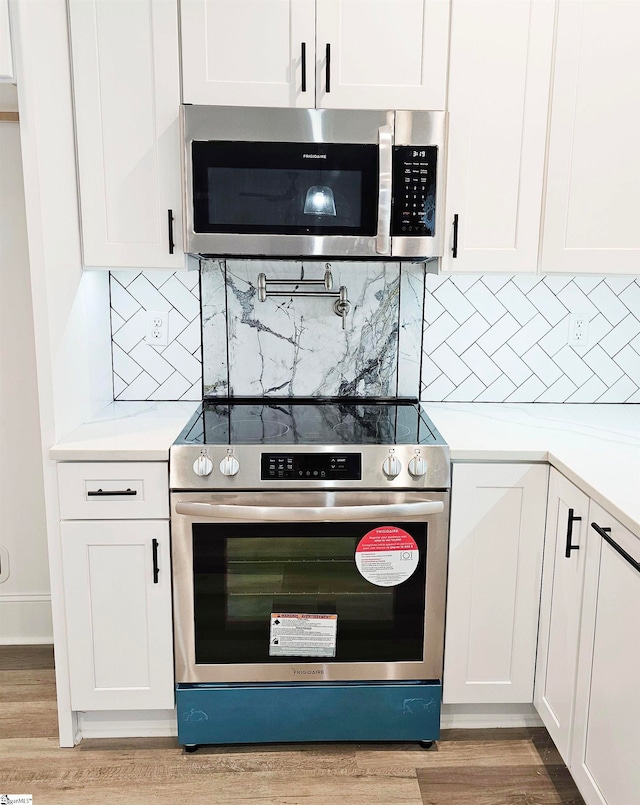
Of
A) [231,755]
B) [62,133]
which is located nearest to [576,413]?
[231,755]

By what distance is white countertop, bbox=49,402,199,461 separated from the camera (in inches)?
70.2

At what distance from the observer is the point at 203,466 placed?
176 cm

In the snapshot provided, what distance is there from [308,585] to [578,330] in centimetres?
133

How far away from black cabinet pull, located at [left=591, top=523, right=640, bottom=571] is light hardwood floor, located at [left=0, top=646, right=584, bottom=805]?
0.82m

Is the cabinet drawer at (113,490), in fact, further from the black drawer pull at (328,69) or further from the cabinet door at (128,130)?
the black drawer pull at (328,69)

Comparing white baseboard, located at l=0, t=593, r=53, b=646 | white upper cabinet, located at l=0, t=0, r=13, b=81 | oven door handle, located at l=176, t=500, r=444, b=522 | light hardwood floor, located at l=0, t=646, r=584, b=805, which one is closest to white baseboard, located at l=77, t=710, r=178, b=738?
light hardwood floor, located at l=0, t=646, r=584, b=805

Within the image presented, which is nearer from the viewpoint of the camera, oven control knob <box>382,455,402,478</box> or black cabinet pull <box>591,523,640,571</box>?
black cabinet pull <box>591,523,640,571</box>

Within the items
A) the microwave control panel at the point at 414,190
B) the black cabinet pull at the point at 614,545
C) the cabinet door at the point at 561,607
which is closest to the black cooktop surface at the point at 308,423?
the cabinet door at the point at 561,607

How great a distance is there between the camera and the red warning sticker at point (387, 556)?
183 cm

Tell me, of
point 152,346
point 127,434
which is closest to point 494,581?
point 127,434

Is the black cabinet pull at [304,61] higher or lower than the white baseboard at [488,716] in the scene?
higher

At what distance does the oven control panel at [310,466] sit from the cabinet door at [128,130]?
0.67m

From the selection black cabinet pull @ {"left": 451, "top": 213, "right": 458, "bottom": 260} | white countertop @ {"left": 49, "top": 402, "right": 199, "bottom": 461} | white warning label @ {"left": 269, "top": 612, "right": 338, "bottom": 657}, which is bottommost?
white warning label @ {"left": 269, "top": 612, "right": 338, "bottom": 657}

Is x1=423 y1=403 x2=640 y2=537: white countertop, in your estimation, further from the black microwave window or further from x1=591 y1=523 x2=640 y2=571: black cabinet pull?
the black microwave window
